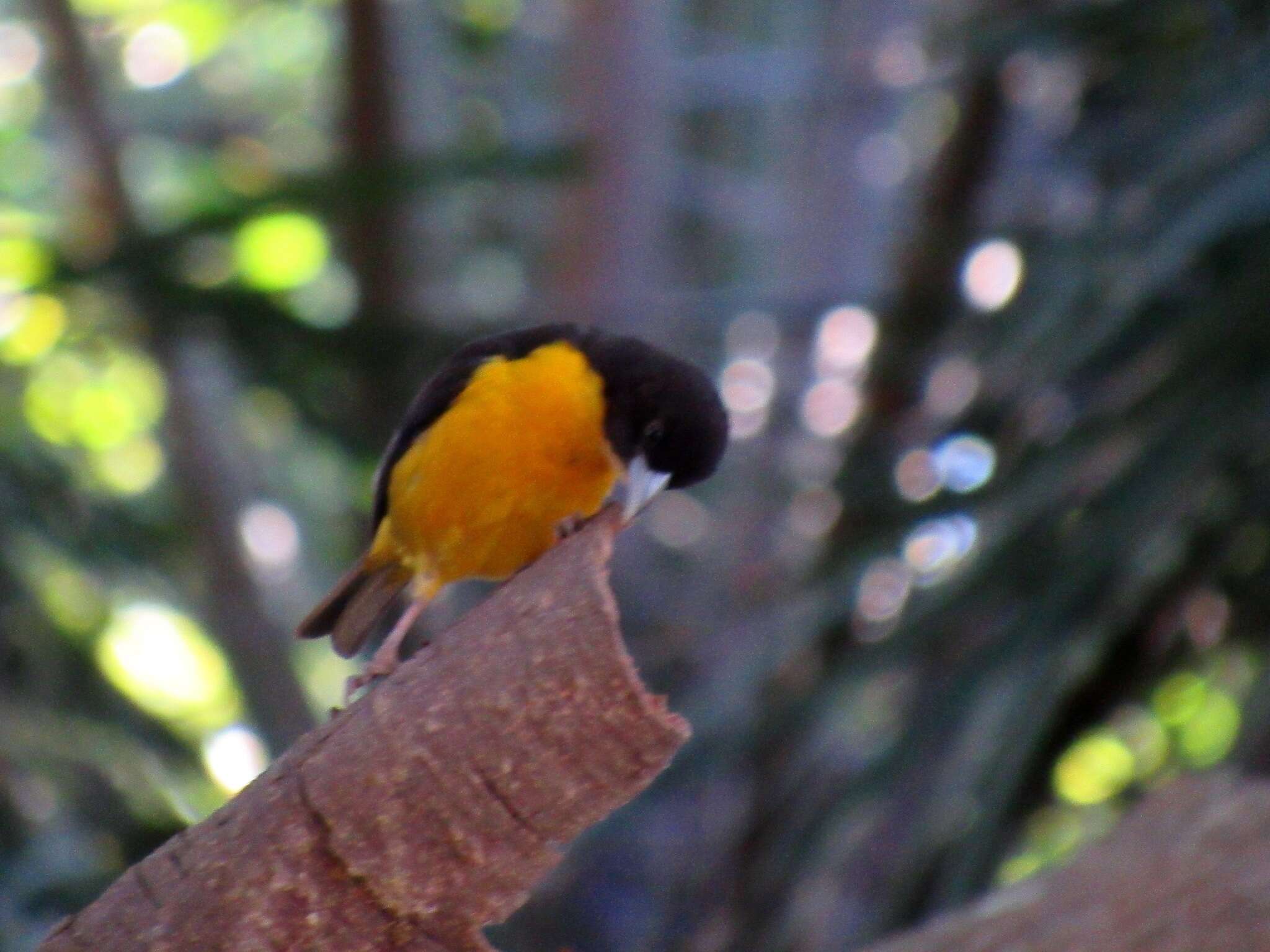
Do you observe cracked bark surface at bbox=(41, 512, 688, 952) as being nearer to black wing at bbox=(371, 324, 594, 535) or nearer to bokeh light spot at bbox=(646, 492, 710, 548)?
black wing at bbox=(371, 324, 594, 535)

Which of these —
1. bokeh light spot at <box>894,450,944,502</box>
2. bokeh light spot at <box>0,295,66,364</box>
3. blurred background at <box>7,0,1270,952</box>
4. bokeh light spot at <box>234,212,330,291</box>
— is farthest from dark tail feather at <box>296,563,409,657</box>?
bokeh light spot at <box>234,212,330,291</box>

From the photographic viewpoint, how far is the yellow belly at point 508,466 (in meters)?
3.41

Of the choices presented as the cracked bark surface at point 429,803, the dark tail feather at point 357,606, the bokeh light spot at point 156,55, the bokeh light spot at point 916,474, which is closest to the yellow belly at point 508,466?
the dark tail feather at point 357,606

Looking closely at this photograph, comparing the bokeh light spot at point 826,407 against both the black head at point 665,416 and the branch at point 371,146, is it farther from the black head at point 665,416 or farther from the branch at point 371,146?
the black head at point 665,416

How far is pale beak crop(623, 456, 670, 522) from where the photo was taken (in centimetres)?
331

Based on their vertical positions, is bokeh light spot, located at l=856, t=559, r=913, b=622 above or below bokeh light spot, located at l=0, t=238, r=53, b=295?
below

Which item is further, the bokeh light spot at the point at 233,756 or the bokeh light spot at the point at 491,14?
the bokeh light spot at the point at 491,14

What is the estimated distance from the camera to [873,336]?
18.8 ft

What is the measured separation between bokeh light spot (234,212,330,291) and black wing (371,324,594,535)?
324cm

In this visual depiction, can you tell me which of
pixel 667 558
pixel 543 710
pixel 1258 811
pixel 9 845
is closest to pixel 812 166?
pixel 667 558

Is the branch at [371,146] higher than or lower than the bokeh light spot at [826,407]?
higher

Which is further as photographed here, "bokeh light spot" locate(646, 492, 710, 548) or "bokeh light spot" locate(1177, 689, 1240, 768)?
"bokeh light spot" locate(646, 492, 710, 548)

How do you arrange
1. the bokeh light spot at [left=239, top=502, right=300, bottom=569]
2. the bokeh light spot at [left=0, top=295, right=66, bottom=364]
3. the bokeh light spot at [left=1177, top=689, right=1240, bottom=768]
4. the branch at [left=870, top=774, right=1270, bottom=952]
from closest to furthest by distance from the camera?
the branch at [left=870, top=774, right=1270, bottom=952], the bokeh light spot at [left=1177, top=689, right=1240, bottom=768], the bokeh light spot at [left=0, top=295, right=66, bottom=364], the bokeh light spot at [left=239, top=502, right=300, bottom=569]

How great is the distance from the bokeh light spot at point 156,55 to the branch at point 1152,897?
6466 mm
